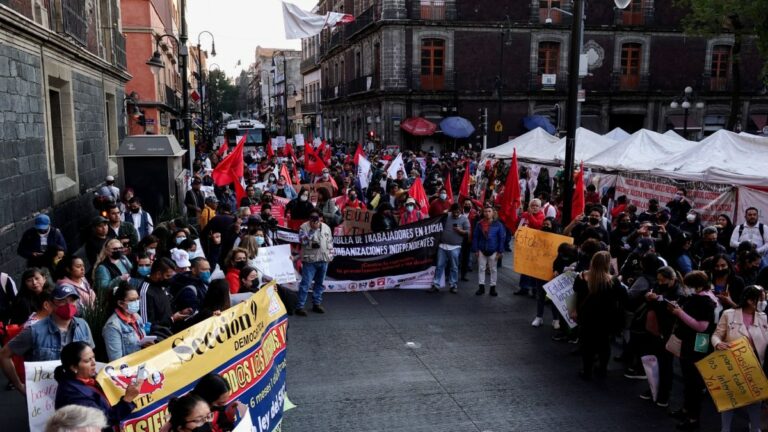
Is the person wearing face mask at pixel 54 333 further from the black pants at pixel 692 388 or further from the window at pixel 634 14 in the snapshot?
the window at pixel 634 14

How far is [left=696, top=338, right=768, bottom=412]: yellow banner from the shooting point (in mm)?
5617

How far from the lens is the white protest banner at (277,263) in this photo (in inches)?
353

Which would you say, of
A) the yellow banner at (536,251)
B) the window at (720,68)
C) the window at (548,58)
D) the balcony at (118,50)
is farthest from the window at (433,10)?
the yellow banner at (536,251)

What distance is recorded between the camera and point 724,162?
1352cm

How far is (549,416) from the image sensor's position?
6.29 meters

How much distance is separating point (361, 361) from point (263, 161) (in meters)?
13.8

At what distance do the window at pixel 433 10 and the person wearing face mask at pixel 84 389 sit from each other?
34.0 meters

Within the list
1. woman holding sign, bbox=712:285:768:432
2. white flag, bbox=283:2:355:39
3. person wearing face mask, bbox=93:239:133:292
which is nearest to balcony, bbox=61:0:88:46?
white flag, bbox=283:2:355:39

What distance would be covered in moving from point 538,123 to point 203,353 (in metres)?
34.2

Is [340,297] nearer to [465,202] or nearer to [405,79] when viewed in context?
[465,202]

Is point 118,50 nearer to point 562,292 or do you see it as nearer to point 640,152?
point 640,152

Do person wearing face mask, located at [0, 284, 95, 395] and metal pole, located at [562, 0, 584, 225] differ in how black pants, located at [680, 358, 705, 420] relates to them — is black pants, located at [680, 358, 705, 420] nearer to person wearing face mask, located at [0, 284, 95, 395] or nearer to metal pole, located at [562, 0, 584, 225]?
metal pole, located at [562, 0, 584, 225]

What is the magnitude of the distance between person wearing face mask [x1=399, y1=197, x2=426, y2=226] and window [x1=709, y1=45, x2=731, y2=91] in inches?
1368

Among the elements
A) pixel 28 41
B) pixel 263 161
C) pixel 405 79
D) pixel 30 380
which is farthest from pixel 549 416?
pixel 405 79
